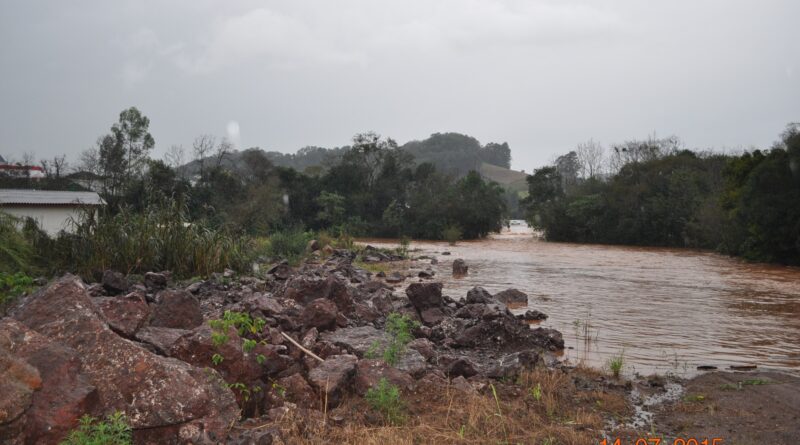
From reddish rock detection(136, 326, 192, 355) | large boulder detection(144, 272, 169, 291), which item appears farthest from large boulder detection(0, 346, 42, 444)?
large boulder detection(144, 272, 169, 291)

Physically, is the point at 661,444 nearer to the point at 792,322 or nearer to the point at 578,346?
the point at 578,346

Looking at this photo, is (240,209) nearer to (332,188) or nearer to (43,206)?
(43,206)

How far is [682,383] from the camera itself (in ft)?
21.7

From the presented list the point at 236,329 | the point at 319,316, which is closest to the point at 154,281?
the point at 319,316

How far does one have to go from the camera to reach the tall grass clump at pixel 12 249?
34.9 feet

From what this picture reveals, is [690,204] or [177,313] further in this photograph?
[690,204]

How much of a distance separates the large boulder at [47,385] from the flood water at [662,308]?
226 inches

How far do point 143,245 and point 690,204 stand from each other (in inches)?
1339

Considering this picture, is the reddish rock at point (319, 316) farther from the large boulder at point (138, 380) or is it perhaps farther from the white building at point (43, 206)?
the white building at point (43, 206)

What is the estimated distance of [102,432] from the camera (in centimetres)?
351

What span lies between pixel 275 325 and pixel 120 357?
2541 mm

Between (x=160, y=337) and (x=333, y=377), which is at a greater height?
(x=160, y=337)

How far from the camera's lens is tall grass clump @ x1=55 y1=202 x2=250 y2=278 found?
1181cm


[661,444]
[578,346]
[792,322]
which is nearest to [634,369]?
[578,346]
